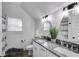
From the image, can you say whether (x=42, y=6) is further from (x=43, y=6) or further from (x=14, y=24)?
(x=14, y=24)

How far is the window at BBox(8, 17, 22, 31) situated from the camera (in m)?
4.76

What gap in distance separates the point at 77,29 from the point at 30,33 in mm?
3305

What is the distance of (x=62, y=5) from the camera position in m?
2.78

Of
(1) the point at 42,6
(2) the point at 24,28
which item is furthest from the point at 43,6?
(2) the point at 24,28

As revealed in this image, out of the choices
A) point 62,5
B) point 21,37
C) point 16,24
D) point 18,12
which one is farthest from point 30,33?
point 62,5

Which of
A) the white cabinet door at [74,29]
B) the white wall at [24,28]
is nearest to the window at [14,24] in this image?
the white wall at [24,28]

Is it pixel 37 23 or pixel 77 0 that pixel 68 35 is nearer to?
pixel 77 0

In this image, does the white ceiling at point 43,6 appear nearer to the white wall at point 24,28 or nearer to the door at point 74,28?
the door at point 74,28

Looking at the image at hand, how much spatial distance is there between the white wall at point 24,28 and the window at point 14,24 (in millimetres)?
188

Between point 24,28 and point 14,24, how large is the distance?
528 millimetres

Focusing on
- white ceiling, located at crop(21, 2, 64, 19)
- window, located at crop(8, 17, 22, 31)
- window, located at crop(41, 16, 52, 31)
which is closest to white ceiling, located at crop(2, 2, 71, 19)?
white ceiling, located at crop(21, 2, 64, 19)

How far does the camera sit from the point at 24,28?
5.08m

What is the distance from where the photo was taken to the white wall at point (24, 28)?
4.72 meters

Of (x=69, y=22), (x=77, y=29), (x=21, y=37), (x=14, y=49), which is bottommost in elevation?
(x=14, y=49)
